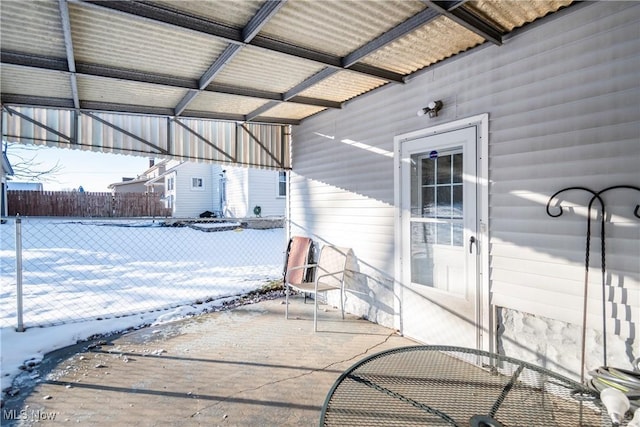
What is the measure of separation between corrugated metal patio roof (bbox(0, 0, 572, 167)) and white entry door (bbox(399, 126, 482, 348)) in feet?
2.88

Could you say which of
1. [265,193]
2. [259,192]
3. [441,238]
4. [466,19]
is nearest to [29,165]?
[259,192]

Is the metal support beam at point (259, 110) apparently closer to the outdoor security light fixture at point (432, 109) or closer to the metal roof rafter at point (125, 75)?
the metal roof rafter at point (125, 75)

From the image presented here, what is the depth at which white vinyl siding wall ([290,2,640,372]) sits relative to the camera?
214cm

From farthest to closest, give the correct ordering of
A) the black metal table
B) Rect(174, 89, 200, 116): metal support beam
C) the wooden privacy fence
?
1. the wooden privacy fence
2. Rect(174, 89, 200, 116): metal support beam
3. the black metal table

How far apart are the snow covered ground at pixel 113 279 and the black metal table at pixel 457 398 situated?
9.61ft

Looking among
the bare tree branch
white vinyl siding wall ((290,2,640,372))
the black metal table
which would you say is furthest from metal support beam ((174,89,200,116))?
the bare tree branch

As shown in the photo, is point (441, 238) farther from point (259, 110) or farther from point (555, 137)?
point (259, 110)

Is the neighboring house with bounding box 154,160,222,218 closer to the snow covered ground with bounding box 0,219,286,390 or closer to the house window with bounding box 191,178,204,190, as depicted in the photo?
the house window with bounding box 191,178,204,190

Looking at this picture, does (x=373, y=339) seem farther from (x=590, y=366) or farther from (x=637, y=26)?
(x=637, y=26)

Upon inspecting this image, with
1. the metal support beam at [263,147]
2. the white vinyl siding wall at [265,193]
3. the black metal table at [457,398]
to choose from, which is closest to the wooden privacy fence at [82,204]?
the white vinyl siding wall at [265,193]

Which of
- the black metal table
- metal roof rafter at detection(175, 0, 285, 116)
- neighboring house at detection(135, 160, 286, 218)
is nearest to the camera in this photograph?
the black metal table

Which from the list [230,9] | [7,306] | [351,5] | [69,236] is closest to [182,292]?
[7,306]

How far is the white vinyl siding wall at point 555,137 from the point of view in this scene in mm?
→ 2141

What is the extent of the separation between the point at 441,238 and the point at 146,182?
24.7 metres
